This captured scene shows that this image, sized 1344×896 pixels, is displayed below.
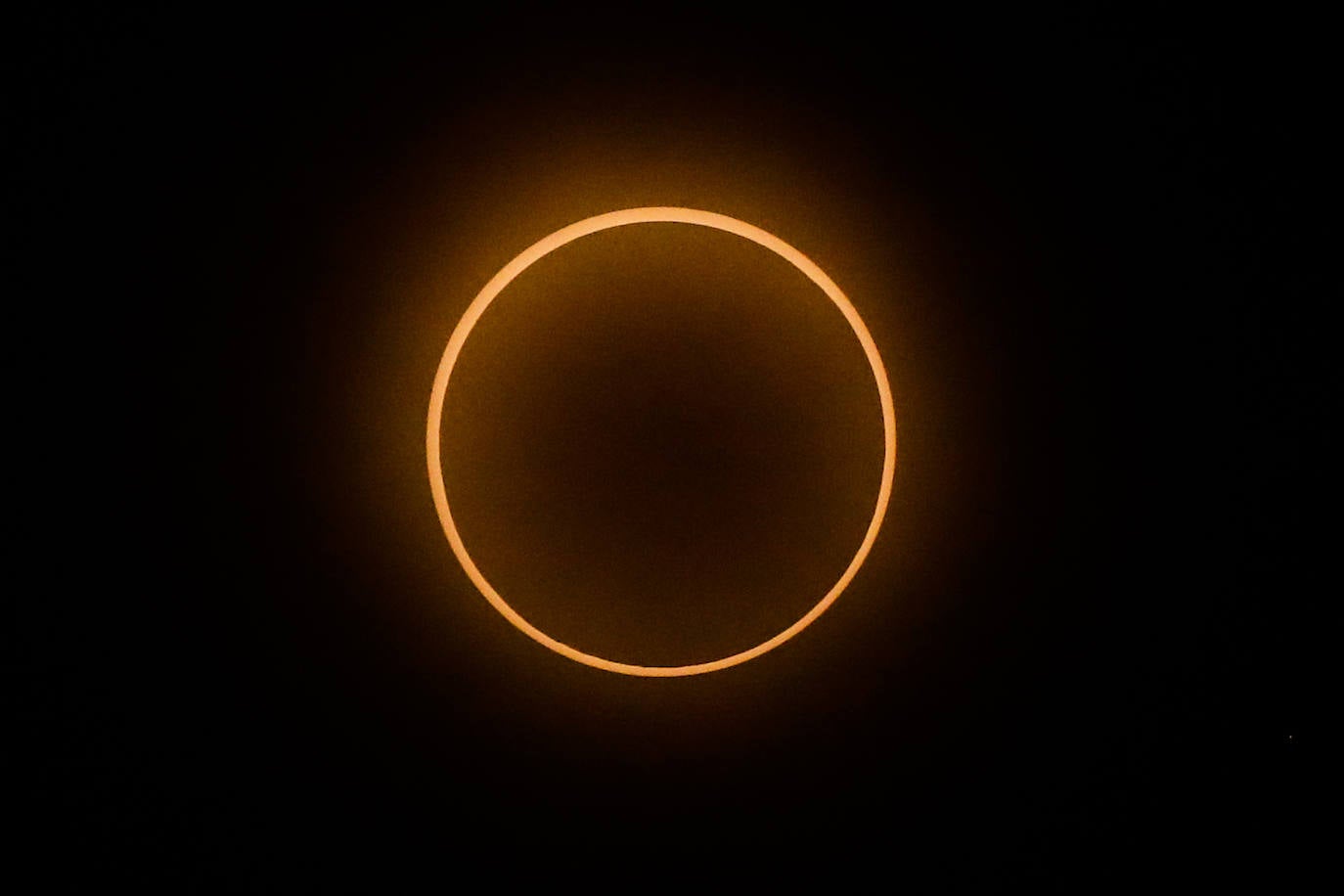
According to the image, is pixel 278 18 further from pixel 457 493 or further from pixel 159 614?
pixel 159 614

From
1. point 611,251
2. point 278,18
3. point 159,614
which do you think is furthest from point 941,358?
point 159,614

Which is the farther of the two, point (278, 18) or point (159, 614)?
point (159, 614)

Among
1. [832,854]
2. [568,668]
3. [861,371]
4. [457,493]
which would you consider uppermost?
[861,371]

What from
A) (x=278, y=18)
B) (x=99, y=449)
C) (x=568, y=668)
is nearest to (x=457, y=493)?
(x=568, y=668)

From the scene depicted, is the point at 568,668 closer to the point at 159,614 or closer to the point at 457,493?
the point at 457,493

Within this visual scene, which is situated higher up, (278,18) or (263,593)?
(278,18)

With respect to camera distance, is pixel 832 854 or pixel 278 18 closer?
pixel 278 18
